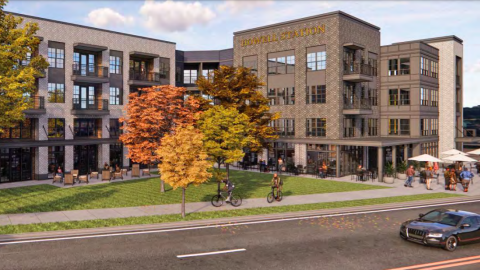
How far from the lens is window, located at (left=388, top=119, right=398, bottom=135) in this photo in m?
44.8

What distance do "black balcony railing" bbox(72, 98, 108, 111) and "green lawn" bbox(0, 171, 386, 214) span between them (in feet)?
32.6

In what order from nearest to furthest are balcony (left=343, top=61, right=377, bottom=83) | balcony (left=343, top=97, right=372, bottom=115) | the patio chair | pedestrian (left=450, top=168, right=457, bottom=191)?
1. pedestrian (left=450, top=168, right=457, bottom=191)
2. the patio chair
3. balcony (left=343, top=61, right=377, bottom=83)
4. balcony (left=343, top=97, right=372, bottom=115)

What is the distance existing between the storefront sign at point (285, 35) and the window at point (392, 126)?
1445cm

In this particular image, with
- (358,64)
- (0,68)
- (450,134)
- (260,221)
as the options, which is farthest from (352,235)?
(450,134)

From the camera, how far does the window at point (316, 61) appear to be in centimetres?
3941

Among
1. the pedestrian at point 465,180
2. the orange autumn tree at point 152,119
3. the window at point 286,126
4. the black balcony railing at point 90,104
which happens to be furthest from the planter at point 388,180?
the black balcony railing at point 90,104

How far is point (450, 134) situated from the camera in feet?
159

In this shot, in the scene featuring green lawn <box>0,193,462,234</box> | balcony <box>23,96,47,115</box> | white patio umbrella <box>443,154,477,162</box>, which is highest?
balcony <box>23,96,47,115</box>

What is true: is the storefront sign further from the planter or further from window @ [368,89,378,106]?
the planter

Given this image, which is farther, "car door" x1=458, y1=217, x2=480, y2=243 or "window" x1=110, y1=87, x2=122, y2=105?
"window" x1=110, y1=87, x2=122, y2=105

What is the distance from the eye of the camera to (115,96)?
131 ft

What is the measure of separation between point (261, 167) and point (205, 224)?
72.1 ft

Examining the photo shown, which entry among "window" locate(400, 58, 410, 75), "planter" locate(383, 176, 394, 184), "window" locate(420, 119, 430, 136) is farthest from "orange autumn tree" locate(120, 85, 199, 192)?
"window" locate(420, 119, 430, 136)

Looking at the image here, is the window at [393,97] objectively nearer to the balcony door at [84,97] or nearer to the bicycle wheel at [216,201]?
the bicycle wheel at [216,201]
